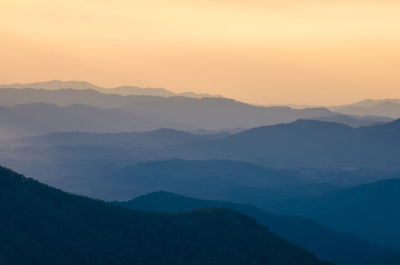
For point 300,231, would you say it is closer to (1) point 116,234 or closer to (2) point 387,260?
(2) point 387,260

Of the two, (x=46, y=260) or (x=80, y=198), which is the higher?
(x=80, y=198)

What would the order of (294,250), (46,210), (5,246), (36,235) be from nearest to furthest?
(5,246)
(36,235)
(46,210)
(294,250)

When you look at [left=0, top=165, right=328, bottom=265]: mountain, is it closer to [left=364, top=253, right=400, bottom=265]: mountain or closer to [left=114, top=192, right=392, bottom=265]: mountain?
[left=364, top=253, right=400, bottom=265]: mountain

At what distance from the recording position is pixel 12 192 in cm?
9038

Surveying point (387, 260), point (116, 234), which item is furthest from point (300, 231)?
point (116, 234)

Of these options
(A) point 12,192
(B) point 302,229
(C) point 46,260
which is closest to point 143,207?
(B) point 302,229

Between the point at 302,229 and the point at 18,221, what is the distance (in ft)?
288

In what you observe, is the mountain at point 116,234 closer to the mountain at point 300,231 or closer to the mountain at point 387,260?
the mountain at point 387,260

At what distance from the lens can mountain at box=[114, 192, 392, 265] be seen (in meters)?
154

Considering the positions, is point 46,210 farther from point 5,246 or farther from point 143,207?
point 143,207

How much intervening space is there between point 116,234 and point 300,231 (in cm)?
7796

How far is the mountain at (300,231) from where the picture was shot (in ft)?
506

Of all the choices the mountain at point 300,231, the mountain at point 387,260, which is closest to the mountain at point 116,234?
the mountain at point 387,260

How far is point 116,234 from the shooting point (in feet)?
298
